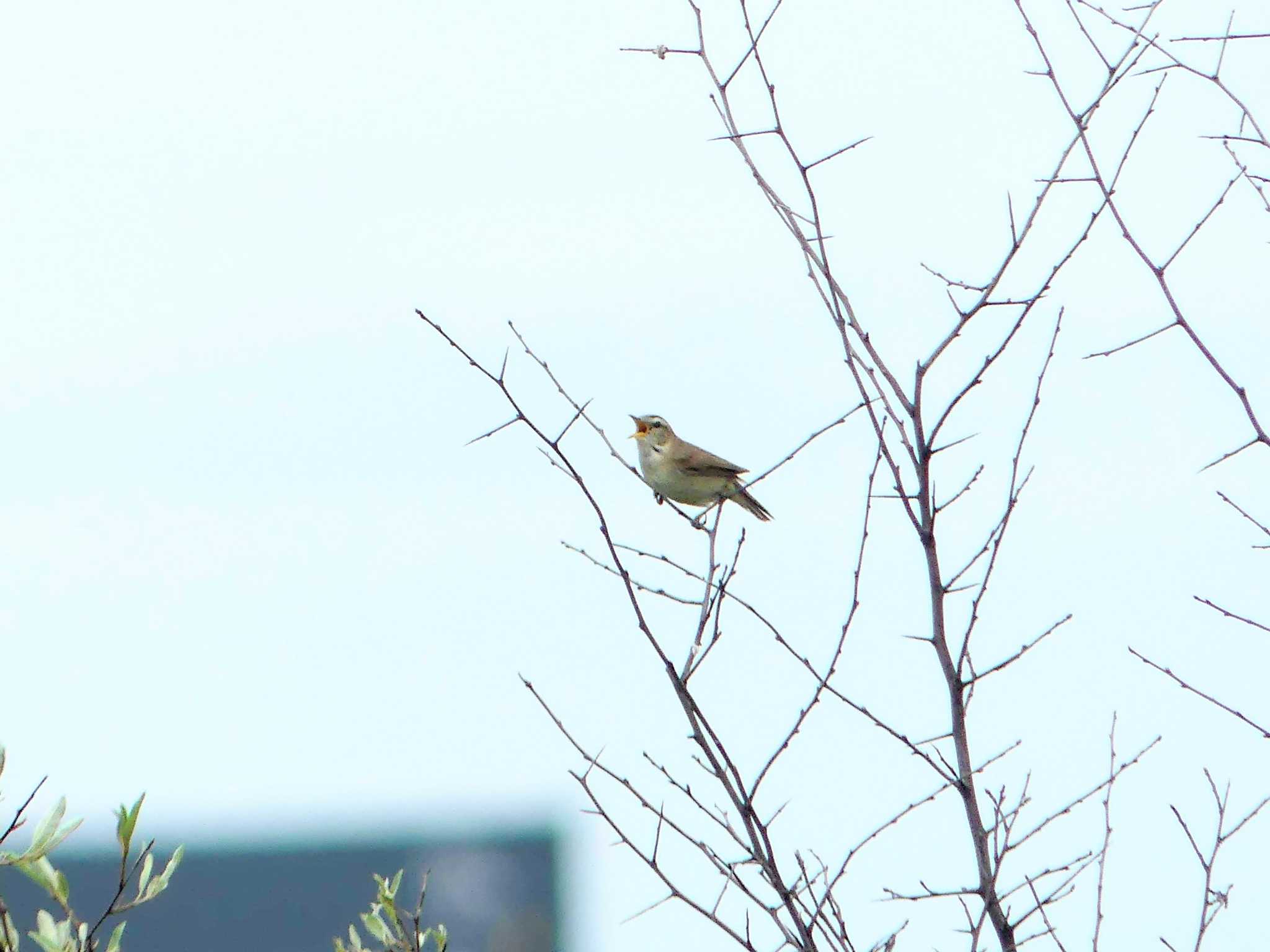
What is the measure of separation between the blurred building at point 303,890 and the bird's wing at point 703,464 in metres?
32.3

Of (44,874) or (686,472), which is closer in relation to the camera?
(44,874)

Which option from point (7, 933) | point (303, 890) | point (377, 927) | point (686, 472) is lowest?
point (7, 933)

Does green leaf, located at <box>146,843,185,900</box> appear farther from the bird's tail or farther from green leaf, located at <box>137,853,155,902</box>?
the bird's tail

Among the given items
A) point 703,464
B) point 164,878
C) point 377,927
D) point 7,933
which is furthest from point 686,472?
point 7,933

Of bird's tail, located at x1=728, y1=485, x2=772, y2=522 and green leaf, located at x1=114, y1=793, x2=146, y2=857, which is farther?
bird's tail, located at x1=728, y1=485, x2=772, y2=522

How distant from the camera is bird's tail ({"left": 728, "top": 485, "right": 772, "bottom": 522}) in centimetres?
881

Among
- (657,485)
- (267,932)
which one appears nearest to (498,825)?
(267,932)

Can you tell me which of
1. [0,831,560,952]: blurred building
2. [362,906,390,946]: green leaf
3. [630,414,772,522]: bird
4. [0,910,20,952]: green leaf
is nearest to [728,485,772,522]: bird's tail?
[630,414,772,522]: bird

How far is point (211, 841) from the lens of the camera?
158ft

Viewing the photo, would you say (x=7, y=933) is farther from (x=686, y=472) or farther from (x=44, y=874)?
(x=686, y=472)

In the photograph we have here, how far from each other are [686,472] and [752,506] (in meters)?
0.66

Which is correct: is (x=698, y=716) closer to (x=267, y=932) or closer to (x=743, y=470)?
(x=743, y=470)

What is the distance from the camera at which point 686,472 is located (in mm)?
8430

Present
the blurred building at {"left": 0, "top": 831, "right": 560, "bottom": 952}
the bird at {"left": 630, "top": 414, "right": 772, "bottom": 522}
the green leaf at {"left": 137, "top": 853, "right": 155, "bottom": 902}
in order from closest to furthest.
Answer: the green leaf at {"left": 137, "top": 853, "right": 155, "bottom": 902}
the bird at {"left": 630, "top": 414, "right": 772, "bottom": 522}
the blurred building at {"left": 0, "top": 831, "right": 560, "bottom": 952}
